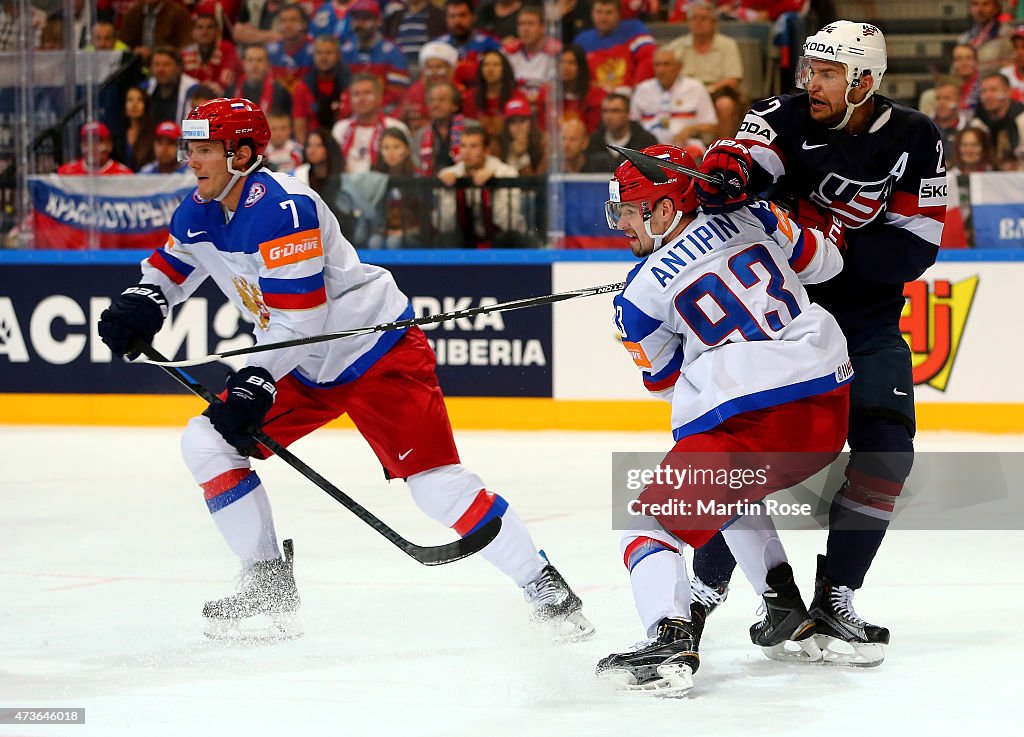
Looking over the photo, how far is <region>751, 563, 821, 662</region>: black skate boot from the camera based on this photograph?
3.40 metres

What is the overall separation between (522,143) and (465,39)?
63 cm

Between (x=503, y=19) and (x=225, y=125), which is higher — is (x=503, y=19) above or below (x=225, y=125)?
above

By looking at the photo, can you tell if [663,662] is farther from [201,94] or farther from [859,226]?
[201,94]

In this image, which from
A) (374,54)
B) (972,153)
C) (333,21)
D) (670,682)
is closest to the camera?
(670,682)

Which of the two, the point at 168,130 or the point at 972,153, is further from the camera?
the point at 168,130

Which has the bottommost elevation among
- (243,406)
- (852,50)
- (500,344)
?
(500,344)

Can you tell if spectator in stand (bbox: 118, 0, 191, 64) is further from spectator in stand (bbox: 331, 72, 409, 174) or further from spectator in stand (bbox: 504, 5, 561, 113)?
spectator in stand (bbox: 504, 5, 561, 113)

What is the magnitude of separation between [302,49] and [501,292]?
63.8 inches

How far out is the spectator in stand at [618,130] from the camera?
7.36 meters

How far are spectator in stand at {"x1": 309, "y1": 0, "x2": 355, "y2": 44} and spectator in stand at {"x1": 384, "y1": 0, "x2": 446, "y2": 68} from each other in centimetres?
21

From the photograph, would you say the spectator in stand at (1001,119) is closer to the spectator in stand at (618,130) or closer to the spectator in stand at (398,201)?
the spectator in stand at (618,130)

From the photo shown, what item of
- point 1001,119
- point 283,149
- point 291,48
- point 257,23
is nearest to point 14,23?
point 257,23

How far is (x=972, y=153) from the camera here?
7.09 meters

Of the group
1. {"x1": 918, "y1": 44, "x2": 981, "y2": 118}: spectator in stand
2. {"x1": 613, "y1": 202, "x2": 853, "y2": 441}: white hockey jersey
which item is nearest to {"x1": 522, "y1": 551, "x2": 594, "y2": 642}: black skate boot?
{"x1": 613, "y1": 202, "x2": 853, "y2": 441}: white hockey jersey
